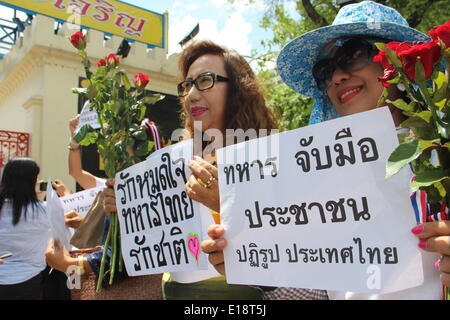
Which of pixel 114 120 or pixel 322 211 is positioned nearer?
pixel 322 211

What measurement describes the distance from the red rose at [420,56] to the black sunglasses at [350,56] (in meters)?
0.64

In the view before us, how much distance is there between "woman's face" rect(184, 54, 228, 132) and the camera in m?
1.96

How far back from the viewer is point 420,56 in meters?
0.92

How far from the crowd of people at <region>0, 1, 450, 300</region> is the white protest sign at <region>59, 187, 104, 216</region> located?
228mm

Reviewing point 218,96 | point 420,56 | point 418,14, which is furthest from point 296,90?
point 418,14

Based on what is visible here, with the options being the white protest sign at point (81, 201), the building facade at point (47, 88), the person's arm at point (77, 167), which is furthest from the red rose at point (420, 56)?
the building facade at point (47, 88)

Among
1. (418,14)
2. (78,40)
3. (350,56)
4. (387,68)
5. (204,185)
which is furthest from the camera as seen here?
(418,14)

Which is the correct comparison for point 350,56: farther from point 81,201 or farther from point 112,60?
point 81,201

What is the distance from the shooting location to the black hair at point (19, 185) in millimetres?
3426

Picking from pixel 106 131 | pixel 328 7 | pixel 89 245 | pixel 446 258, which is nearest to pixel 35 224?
pixel 89 245

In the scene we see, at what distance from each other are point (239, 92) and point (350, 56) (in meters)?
0.59

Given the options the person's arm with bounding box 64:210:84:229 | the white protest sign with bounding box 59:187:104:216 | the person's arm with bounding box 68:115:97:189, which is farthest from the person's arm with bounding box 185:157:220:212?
the white protest sign with bounding box 59:187:104:216

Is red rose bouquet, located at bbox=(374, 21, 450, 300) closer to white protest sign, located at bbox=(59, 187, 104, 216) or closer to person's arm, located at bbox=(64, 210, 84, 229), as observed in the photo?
person's arm, located at bbox=(64, 210, 84, 229)
